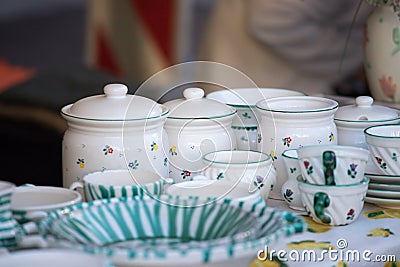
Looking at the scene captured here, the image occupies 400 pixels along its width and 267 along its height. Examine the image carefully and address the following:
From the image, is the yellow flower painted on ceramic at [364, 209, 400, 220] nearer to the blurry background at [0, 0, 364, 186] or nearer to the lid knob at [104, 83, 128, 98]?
the lid knob at [104, 83, 128, 98]

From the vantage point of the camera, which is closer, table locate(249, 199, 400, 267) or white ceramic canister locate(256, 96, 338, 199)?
table locate(249, 199, 400, 267)

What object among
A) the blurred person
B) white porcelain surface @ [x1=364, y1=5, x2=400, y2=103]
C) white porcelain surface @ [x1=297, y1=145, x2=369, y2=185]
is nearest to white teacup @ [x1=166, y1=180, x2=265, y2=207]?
white porcelain surface @ [x1=297, y1=145, x2=369, y2=185]

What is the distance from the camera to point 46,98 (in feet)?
10.6

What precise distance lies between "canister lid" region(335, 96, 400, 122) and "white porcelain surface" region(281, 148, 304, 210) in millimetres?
202

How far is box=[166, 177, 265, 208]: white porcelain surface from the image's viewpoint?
115 cm

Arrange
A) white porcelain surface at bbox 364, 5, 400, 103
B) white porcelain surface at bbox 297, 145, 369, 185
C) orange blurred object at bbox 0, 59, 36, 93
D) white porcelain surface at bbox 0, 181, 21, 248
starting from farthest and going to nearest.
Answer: orange blurred object at bbox 0, 59, 36, 93, white porcelain surface at bbox 364, 5, 400, 103, white porcelain surface at bbox 297, 145, 369, 185, white porcelain surface at bbox 0, 181, 21, 248

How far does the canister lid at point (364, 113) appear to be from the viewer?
4.83 feet

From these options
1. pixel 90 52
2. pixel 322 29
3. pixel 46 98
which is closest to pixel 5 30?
pixel 90 52

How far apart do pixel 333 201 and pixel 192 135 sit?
0.89 feet

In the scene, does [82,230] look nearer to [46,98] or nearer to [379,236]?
[379,236]

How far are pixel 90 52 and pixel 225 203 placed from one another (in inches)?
141

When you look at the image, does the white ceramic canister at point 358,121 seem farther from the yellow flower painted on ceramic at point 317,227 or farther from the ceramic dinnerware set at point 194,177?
the yellow flower painted on ceramic at point 317,227

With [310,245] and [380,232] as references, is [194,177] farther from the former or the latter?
[380,232]

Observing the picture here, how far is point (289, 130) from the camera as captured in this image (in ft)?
4.50
